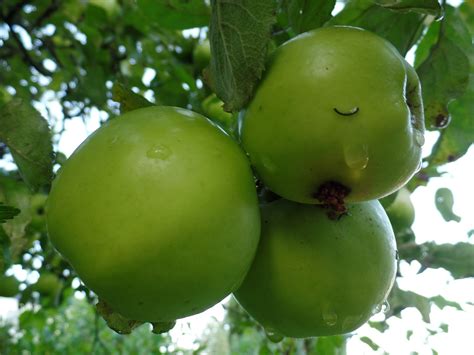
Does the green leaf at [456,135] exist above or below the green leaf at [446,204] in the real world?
above

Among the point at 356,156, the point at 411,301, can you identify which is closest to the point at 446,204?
the point at 411,301

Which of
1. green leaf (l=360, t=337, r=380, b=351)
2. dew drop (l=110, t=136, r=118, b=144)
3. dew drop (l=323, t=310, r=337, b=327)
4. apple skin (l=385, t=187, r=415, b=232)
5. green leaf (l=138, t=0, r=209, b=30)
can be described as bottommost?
green leaf (l=360, t=337, r=380, b=351)

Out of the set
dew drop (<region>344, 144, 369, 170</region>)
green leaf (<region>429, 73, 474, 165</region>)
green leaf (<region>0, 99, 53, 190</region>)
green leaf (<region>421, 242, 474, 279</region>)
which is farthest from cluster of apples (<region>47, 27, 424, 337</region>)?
green leaf (<region>421, 242, 474, 279</region>)

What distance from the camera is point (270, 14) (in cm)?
85

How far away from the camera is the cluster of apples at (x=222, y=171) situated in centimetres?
71

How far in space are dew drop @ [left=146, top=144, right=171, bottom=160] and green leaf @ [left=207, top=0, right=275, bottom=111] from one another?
→ 5.5 inches

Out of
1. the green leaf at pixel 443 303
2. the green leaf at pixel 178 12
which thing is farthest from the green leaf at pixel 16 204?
the green leaf at pixel 443 303

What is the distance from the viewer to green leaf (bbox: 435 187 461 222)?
6.34ft

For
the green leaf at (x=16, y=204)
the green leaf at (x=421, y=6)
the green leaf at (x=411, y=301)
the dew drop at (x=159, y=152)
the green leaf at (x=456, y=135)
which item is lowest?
the green leaf at (x=411, y=301)

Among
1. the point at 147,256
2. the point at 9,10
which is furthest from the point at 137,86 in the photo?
the point at 147,256

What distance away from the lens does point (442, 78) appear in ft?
3.61

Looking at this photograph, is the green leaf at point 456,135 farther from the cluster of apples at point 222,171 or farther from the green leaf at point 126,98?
the green leaf at point 126,98

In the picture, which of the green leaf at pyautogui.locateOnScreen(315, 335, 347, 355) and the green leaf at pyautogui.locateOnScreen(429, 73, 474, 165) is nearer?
the green leaf at pyautogui.locateOnScreen(429, 73, 474, 165)

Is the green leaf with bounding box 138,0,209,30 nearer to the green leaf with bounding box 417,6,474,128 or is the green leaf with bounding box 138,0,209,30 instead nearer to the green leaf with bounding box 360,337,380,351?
the green leaf with bounding box 417,6,474,128
